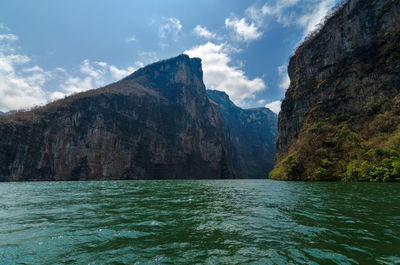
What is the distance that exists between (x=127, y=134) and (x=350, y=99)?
353 ft

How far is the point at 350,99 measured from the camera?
62.3 m

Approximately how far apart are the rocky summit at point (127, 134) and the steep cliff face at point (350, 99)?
238 ft

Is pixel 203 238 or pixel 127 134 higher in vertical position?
pixel 127 134

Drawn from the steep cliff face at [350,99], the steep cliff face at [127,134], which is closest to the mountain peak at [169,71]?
the steep cliff face at [127,134]

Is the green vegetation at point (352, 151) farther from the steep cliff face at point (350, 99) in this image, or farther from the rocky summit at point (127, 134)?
the rocky summit at point (127, 134)

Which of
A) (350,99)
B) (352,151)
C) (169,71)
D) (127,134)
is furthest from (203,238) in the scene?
(169,71)

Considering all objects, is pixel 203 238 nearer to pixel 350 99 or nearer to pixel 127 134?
pixel 350 99

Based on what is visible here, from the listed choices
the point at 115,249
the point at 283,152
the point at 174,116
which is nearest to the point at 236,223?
the point at 115,249

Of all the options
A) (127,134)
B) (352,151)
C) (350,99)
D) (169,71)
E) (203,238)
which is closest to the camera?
(203,238)

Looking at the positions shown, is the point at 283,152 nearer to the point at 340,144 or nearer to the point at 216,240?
the point at 340,144

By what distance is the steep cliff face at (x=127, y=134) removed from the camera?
291 feet

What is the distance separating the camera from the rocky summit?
291 feet

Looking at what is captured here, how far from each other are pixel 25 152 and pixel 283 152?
11443 cm

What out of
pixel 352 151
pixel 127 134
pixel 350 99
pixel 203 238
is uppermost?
pixel 127 134
